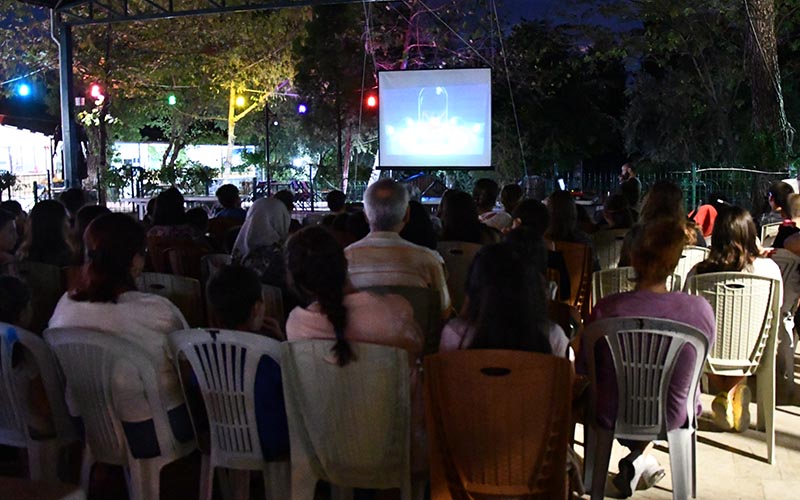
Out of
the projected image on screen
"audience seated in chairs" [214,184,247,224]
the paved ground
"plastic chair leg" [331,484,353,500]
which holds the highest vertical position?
the projected image on screen

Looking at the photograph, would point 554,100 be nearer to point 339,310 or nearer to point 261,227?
point 261,227

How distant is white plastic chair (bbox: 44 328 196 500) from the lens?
268 cm

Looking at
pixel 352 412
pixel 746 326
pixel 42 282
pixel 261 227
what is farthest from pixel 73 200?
pixel 746 326

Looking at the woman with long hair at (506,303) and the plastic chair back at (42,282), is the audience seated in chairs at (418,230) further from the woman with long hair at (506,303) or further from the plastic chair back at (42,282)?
the woman with long hair at (506,303)

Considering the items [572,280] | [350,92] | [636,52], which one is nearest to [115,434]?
[572,280]

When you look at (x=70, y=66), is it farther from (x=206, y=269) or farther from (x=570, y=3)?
(x=570, y=3)

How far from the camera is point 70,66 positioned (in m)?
11.4

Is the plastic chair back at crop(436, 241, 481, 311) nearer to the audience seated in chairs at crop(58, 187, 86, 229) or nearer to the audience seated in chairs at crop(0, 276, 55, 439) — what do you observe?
the audience seated in chairs at crop(0, 276, 55, 439)

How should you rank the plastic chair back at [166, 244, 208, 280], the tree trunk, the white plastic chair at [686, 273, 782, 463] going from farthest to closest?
1. the tree trunk
2. the plastic chair back at [166, 244, 208, 280]
3. the white plastic chair at [686, 273, 782, 463]

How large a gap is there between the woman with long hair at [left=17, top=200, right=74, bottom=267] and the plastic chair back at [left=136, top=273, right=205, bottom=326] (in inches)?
37.4

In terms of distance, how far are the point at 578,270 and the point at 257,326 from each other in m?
2.26

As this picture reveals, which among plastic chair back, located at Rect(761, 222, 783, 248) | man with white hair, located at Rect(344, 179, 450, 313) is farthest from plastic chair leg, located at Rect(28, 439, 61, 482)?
plastic chair back, located at Rect(761, 222, 783, 248)

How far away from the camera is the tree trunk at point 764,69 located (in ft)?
34.5

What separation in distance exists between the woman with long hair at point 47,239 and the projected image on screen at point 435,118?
7906 mm
